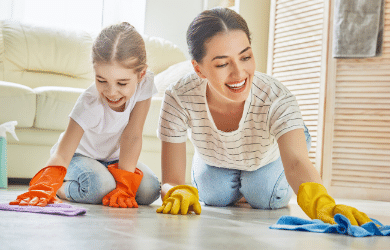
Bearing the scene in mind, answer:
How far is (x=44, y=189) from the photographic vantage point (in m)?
1.11

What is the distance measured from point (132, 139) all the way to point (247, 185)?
→ 0.44 meters

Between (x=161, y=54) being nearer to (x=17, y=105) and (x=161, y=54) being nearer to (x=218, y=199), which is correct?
(x=17, y=105)

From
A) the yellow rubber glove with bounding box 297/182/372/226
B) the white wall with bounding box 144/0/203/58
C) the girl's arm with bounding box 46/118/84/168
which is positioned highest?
the white wall with bounding box 144/0/203/58

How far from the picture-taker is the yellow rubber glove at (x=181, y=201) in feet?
3.52

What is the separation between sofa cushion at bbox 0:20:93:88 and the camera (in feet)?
8.95

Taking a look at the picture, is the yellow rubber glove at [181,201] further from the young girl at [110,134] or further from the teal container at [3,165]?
the teal container at [3,165]

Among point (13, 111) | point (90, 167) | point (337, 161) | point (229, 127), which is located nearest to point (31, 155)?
point (13, 111)

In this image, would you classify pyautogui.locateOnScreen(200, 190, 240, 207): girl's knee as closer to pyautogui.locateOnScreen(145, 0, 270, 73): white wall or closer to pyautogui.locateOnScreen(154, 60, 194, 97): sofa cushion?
pyautogui.locateOnScreen(154, 60, 194, 97): sofa cushion

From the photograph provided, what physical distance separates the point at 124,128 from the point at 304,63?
156 centimetres

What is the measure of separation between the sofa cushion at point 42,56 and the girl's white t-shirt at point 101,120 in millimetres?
1484

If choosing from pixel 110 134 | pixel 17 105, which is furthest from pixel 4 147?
pixel 110 134

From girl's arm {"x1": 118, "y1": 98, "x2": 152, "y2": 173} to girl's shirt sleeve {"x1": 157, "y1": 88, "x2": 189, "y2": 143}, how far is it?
0.38 feet

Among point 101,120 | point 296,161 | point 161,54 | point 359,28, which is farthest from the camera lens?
point 161,54

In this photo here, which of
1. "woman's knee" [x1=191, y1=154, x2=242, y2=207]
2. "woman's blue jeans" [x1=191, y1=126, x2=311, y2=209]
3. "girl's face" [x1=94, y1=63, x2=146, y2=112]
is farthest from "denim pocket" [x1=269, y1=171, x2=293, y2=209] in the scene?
"girl's face" [x1=94, y1=63, x2=146, y2=112]
